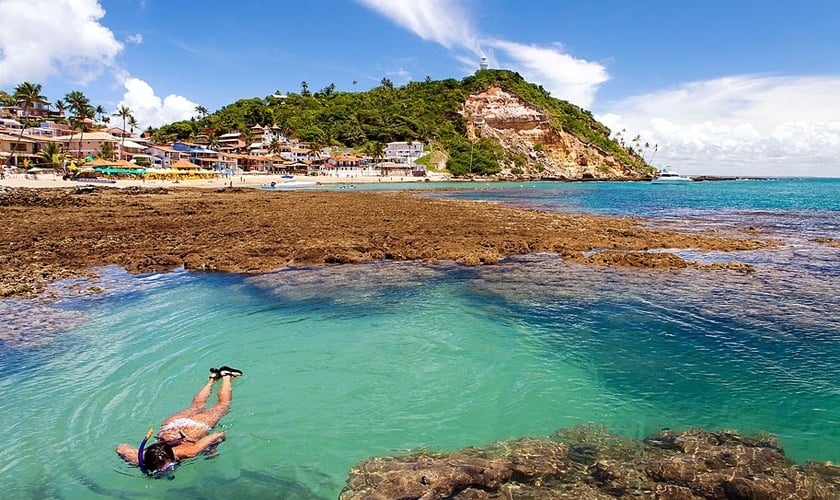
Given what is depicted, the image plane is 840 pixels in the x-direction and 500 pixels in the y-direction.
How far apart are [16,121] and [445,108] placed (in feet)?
361

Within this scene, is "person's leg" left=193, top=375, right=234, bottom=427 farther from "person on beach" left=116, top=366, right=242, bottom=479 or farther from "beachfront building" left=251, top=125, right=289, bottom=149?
"beachfront building" left=251, top=125, right=289, bottom=149

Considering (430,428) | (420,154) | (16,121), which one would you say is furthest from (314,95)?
(430,428)

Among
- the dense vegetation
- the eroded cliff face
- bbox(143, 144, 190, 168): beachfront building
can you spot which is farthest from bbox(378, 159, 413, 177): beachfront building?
bbox(143, 144, 190, 168): beachfront building

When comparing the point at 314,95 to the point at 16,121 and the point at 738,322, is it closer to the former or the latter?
the point at 16,121

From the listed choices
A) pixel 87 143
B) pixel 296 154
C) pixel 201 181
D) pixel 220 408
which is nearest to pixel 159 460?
pixel 220 408

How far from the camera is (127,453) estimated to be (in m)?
6.54

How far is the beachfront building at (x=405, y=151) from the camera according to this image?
436 ft

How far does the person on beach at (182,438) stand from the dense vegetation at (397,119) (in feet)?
397

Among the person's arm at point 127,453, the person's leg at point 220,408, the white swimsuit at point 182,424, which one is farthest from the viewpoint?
the person's leg at point 220,408

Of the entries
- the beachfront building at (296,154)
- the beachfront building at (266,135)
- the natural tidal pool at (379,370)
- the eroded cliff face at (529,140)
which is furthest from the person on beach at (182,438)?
the eroded cliff face at (529,140)

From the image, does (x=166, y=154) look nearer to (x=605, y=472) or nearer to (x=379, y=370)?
(x=379, y=370)

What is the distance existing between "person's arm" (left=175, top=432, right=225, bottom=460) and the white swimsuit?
0.84 feet

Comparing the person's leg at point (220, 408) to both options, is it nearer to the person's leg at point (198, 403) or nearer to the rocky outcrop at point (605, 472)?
the person's leg at point (198, 403)

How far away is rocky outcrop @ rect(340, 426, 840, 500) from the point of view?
5543mm
